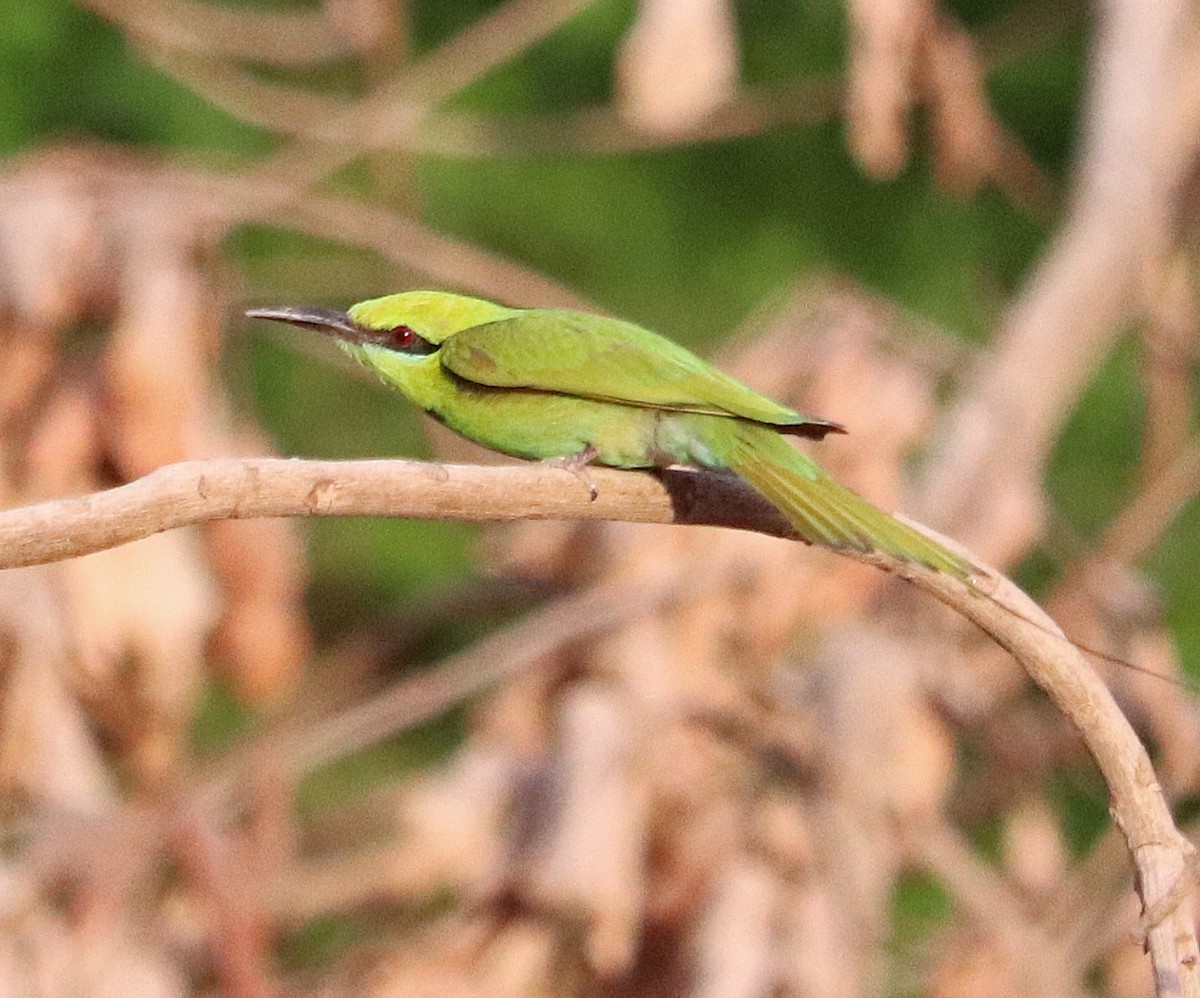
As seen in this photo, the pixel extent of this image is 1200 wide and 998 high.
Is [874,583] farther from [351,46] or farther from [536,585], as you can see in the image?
[351,46]

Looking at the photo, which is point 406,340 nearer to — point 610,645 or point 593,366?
A: point 593,366

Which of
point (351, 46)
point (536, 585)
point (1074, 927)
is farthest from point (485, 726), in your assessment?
point (351, 46)

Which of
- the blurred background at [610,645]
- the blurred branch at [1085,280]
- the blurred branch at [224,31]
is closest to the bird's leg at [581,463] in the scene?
the blurred background at [610,645]

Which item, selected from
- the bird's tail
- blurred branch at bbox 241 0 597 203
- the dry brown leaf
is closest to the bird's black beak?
the bird's tail

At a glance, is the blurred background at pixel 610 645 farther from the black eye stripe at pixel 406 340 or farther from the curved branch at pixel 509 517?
the curved branch at pixel 509 517

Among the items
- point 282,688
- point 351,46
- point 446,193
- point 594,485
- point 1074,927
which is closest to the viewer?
point 594,485

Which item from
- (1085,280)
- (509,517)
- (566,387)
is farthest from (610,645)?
(509,517)

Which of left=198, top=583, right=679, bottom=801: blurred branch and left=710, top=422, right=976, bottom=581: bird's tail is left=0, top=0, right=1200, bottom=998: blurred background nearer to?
left=198, top=583, right=679, bottom=801: blurred branch
